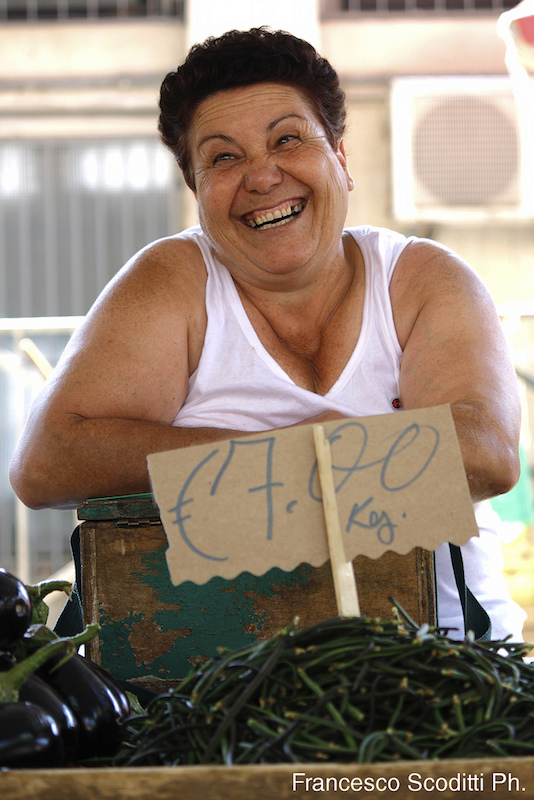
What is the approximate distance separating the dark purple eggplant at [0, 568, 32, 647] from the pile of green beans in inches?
5.4

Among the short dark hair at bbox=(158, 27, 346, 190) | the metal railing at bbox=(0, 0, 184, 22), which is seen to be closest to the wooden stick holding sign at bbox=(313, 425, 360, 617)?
the short dark hair at bbox=(158, 27, 346, 190)

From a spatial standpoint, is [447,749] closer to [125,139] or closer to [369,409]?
[369,409]

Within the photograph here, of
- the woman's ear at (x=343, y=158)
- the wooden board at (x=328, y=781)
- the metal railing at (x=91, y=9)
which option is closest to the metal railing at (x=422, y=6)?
the metal railing at (x=91, y=9)

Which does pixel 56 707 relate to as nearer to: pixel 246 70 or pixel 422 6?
pixel 246 70

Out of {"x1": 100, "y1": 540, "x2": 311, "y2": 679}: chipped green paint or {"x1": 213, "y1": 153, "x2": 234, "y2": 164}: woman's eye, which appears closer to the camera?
{"x1": 100, "y1": 540, "x2": 311, "y2": 679}: chipped green paint

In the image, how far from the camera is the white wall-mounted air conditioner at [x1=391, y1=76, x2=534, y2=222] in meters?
4.68

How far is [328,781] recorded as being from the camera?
0.54 meters

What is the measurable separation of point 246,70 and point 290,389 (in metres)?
0.51

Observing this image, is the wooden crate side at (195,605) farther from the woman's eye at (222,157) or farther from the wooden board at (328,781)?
the woman's eye at (222,157)

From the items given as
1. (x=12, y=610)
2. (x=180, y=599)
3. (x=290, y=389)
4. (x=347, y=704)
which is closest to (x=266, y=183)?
(x=290, y=389)

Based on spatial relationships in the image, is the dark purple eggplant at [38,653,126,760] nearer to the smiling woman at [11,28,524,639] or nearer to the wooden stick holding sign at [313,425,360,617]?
the wooden stick holding sign at [313,425,360,617]

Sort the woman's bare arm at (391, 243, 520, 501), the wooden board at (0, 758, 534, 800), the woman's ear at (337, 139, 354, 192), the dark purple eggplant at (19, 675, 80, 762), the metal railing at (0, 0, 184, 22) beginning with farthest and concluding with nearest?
the metal railing at (0, 0, 184, 22) < the woman's ear at (337, 139, 354, 192) < the woman's bare arm at (391, 243, 520, 501) < the dark purple eggplant at (19, 675, 80, 762) < the wooden board at (0, 758, 534, 800)

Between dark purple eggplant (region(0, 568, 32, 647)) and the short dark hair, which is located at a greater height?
the short dark hair

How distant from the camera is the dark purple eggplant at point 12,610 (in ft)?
2.43
